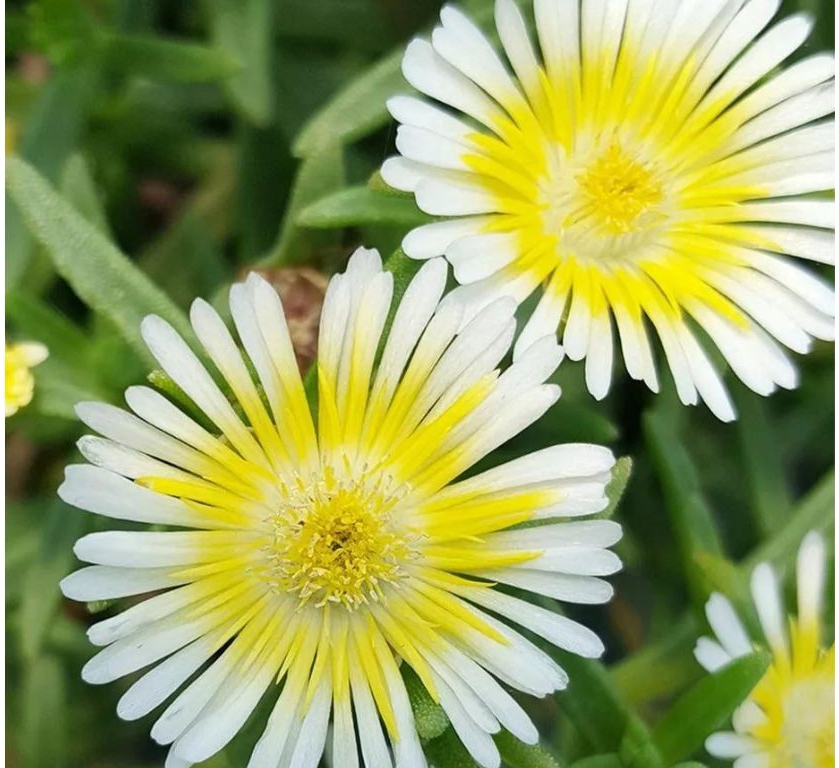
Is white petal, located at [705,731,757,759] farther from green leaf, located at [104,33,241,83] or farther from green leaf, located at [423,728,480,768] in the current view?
green leaf, located at [104,33,241,83]

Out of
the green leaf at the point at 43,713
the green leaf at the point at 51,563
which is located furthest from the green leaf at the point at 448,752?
the green leaf at the point at 43,713

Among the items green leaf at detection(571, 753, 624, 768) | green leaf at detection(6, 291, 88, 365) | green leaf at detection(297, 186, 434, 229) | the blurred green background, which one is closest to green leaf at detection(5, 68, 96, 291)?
the blurred green background

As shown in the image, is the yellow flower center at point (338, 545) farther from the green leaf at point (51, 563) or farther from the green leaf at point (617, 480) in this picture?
the green leaf at point (51, 563)

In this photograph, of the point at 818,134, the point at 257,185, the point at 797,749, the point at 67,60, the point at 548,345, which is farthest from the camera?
the point at 257,185

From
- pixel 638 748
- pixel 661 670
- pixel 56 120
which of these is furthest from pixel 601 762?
pixel 56 120

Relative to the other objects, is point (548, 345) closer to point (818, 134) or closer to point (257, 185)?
point (818, 134)

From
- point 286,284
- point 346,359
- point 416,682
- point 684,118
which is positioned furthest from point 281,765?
point 684,118

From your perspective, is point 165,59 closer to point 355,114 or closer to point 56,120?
point 56,120
